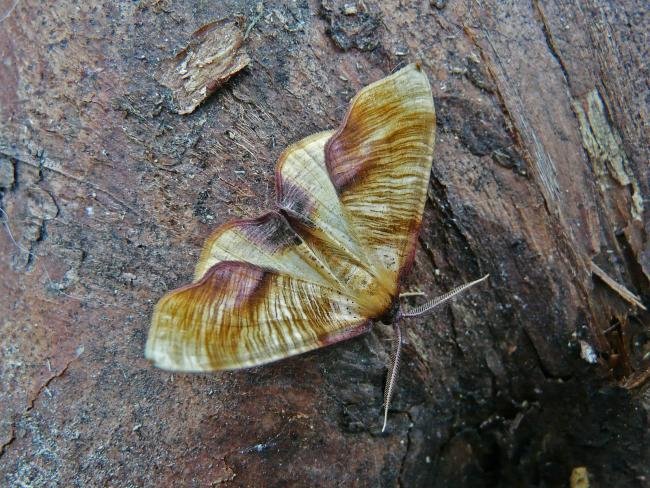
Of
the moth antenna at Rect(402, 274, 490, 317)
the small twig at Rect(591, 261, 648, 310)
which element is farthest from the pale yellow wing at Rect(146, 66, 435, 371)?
the small twig at Rect(591, 261, 648, 310)

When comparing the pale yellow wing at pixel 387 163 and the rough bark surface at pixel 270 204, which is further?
the pale yellow wing at pixel 387 163

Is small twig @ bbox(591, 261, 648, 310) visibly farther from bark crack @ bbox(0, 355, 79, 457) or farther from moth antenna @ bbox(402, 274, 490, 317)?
bark crack @ bbox(0, 355, 79, 457)

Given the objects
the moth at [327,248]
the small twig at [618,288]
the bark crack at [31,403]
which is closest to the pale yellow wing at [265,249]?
the moth at [327,248]

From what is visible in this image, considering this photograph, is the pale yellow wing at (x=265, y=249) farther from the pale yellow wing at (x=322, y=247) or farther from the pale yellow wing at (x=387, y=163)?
the pale yellow wing at (x=387, y=163)

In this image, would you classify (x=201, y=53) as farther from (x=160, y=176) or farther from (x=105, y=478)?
(x=105, y=478)

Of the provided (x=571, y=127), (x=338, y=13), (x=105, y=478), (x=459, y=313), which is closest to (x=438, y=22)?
(x=338, y=13)

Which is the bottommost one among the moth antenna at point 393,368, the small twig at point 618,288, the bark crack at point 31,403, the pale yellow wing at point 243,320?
the small twig at point 618,288
